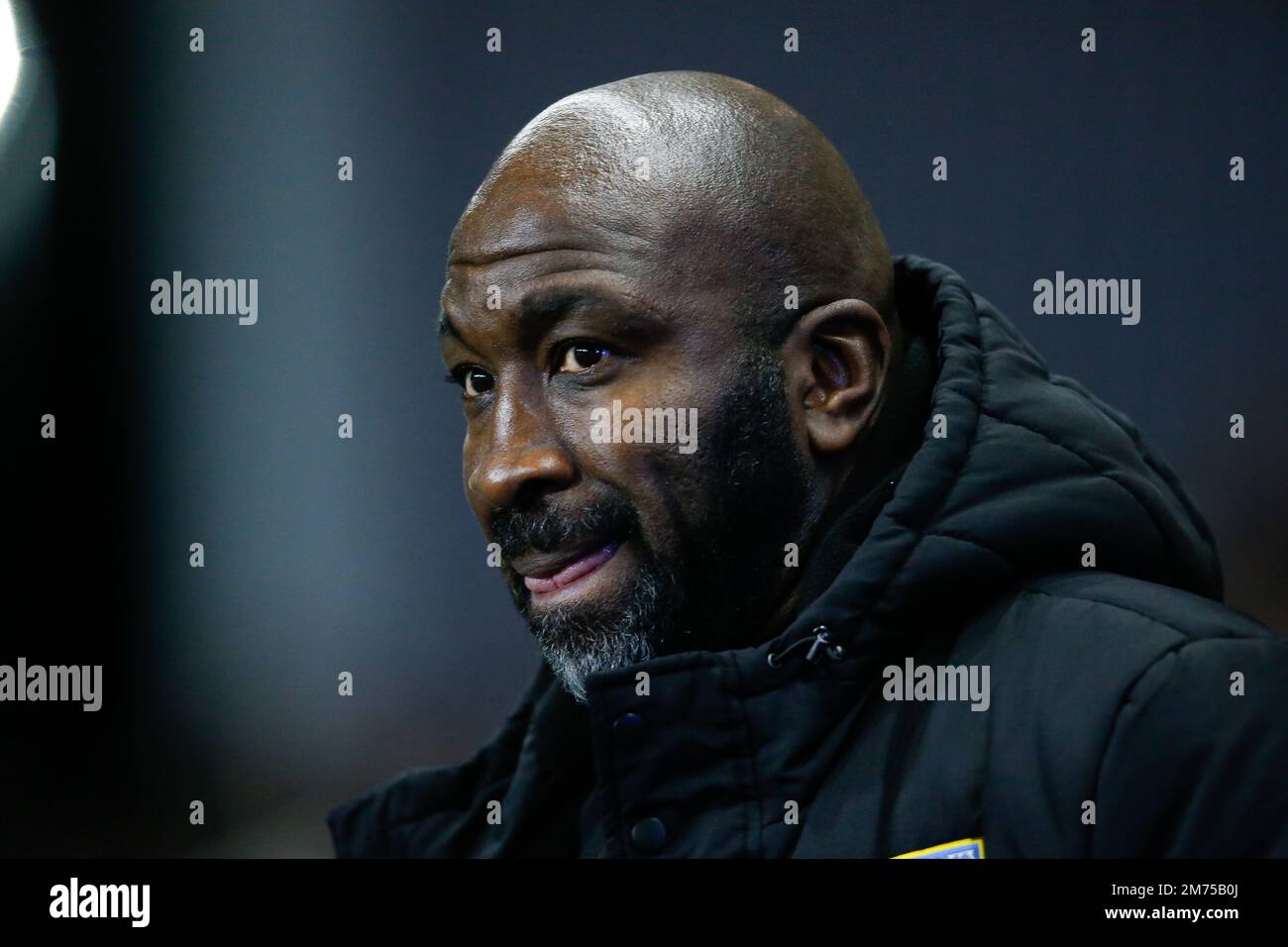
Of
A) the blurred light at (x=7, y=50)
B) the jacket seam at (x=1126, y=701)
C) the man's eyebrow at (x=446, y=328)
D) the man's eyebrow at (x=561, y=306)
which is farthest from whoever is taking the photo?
the blurred light at (x=7, y=50)

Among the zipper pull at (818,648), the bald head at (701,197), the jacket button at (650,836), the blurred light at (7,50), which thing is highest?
the blurred light at (7,50)

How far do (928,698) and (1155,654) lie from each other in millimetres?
286

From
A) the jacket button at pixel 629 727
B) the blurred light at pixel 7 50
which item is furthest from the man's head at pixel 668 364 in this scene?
the blurred light at pixel 7 50

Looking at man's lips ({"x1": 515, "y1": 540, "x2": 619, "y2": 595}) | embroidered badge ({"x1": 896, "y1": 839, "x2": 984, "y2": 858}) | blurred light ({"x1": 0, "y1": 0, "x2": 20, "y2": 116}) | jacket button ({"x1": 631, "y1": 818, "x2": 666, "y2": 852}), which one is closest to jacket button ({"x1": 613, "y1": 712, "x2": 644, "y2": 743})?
jacket button ({"x1": 631, "y1": 818, "x2": 666, "y2": 852})

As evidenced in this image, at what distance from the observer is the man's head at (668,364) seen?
1773 mm

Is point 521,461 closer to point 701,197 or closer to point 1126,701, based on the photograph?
point 701,197

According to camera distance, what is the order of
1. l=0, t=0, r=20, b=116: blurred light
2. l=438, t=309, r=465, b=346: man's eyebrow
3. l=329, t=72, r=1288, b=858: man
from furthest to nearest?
l=0, t=0, r=20, b=116: blurred light < l=438, t=309, r=465, b=346: man's eyebrow < l=329, t=72, r=1288, b=858: man

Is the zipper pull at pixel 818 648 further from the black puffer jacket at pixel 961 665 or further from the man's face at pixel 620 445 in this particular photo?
the man's face at pixel 620 445

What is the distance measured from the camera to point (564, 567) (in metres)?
1.83

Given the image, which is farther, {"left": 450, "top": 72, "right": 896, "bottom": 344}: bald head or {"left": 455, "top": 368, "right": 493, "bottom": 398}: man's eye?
{"left": 455, "top": 368, "right": 493, "bottom": 398}: man's eye

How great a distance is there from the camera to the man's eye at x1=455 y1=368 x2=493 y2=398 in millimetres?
1892

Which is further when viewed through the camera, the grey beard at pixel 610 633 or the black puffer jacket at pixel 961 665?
the grey beard at pixel 610 633

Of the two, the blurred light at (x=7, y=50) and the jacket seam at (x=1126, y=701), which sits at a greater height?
the blurred light at (x=7, y=50)

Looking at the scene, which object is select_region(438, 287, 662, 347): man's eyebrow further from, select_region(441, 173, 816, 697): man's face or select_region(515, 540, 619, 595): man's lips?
select_region(515, 540, 619, 595): man's lips
